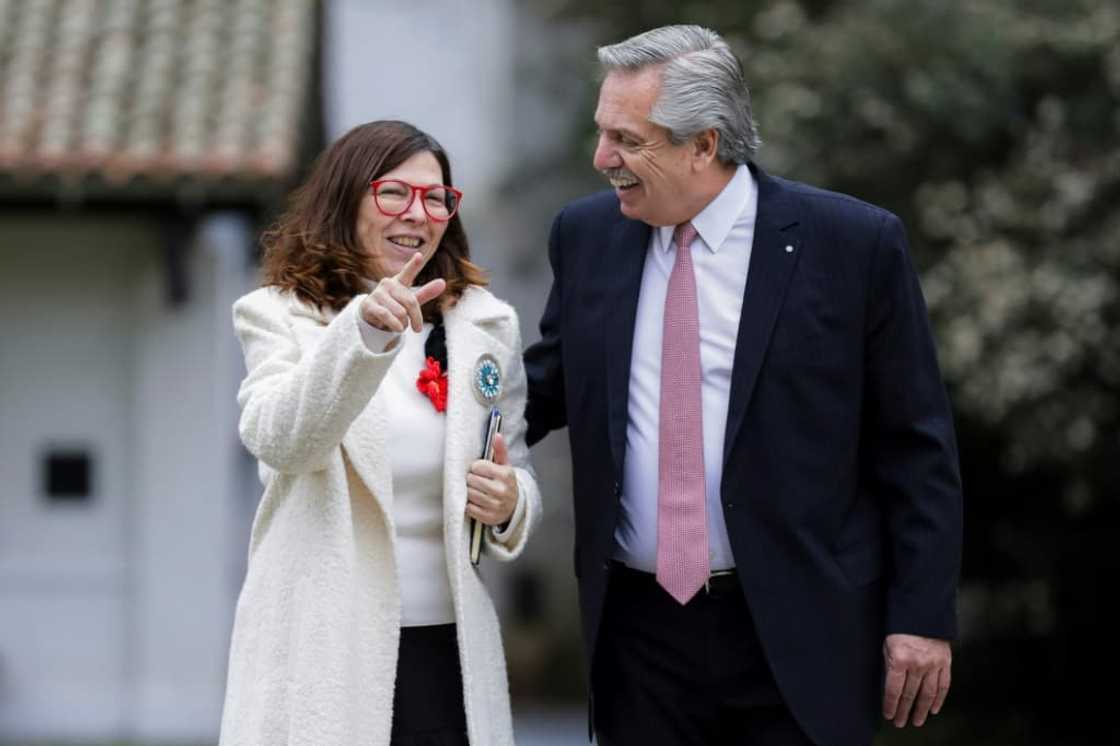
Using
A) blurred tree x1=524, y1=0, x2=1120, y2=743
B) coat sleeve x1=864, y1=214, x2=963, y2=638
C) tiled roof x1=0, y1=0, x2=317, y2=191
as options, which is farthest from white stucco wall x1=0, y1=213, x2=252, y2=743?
coat sleeve x1=864, y1=214, x2=963, y2=638

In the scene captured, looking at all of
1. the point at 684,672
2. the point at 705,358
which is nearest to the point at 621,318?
the point at 705,358

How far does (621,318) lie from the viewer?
3.62 metres

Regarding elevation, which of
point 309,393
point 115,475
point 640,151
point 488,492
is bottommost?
point 115,475

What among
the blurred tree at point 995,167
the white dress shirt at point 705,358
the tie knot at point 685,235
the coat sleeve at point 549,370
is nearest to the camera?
the white dress shirt at point 705,358

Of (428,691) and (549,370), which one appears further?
(549,370)

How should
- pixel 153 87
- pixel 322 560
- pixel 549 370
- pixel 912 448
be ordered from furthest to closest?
1. pixel 153 87
2. pixel 549 370
3. pixel 912 448
4. pixel 322 560

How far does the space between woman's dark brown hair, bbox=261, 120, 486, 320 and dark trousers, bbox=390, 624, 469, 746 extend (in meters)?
0.64

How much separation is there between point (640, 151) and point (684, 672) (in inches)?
39.4

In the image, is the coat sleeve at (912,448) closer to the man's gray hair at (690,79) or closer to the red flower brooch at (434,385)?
the man's gray hair at (690,79)

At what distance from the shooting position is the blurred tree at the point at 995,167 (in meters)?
7.96

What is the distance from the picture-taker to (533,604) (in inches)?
540

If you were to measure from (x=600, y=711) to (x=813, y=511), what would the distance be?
1.94ft

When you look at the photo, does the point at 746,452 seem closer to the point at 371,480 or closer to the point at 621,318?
the point at 621,318

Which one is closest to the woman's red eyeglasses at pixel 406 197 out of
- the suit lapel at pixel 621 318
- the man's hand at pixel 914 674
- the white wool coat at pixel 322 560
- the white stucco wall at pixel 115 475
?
the white wool coat at pixel 322 560
